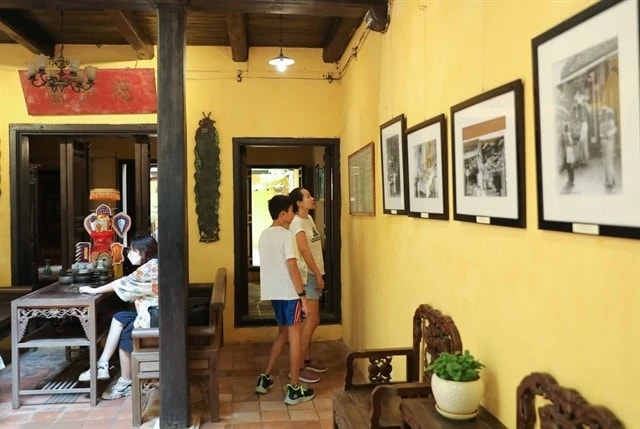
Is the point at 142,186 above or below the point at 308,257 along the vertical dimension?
above

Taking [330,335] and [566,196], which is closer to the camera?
[566,196]

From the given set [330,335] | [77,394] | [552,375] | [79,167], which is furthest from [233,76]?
[552,375]

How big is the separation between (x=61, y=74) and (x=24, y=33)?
1.51 ft

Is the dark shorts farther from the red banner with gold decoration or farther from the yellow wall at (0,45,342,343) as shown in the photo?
the red banner with gold decoration

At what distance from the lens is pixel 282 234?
3908 millimetres

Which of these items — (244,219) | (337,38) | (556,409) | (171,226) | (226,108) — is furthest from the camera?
(244,219)

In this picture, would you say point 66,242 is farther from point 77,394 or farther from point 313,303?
point 313,303

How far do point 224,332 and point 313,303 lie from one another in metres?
1.41

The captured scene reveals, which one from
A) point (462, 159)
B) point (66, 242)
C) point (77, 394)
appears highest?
point (462, 159)

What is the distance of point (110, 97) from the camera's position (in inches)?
208

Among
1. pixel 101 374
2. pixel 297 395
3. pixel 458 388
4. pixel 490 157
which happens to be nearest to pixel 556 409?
pixel 458 388

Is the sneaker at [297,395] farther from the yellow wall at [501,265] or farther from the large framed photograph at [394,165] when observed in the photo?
the large framed photograph at [394,165]

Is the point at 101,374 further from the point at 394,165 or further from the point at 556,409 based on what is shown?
the point at 556,409

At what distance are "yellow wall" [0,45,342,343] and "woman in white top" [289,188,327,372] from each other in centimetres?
112
